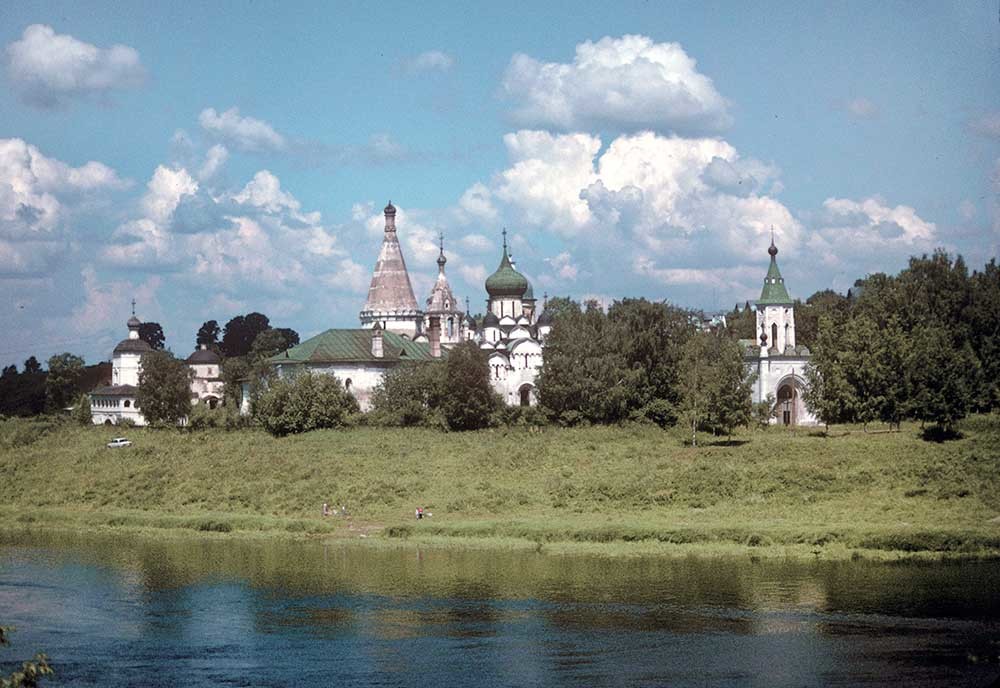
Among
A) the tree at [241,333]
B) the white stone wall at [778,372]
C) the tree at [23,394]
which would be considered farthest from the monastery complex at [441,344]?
the tree at [241,333]

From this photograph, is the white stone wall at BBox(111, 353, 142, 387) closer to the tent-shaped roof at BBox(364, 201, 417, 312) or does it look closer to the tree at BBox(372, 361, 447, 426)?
the tent-shaped roof at BBox(364, 201, 417, 312)

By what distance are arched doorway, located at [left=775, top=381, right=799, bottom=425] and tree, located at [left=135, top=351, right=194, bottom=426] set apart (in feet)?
104

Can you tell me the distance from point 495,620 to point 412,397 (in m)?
40.6

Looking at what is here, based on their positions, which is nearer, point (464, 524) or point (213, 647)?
point (213, 647)

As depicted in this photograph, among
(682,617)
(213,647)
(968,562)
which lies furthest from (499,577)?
(968,562)

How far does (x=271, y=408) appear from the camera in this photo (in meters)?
71.0

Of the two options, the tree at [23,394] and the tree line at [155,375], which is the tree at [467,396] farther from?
the tree at [23,394]

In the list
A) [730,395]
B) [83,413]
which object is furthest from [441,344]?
[730,395]

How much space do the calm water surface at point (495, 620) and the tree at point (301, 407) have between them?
28035mm

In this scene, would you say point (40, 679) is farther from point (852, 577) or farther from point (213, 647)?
point (852, 577)

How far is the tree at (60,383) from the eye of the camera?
109 m

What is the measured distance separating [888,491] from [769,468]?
5340 millimetres

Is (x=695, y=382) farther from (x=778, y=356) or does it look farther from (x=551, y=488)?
(x=551, y=488)

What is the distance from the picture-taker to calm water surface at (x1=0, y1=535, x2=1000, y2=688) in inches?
1076
